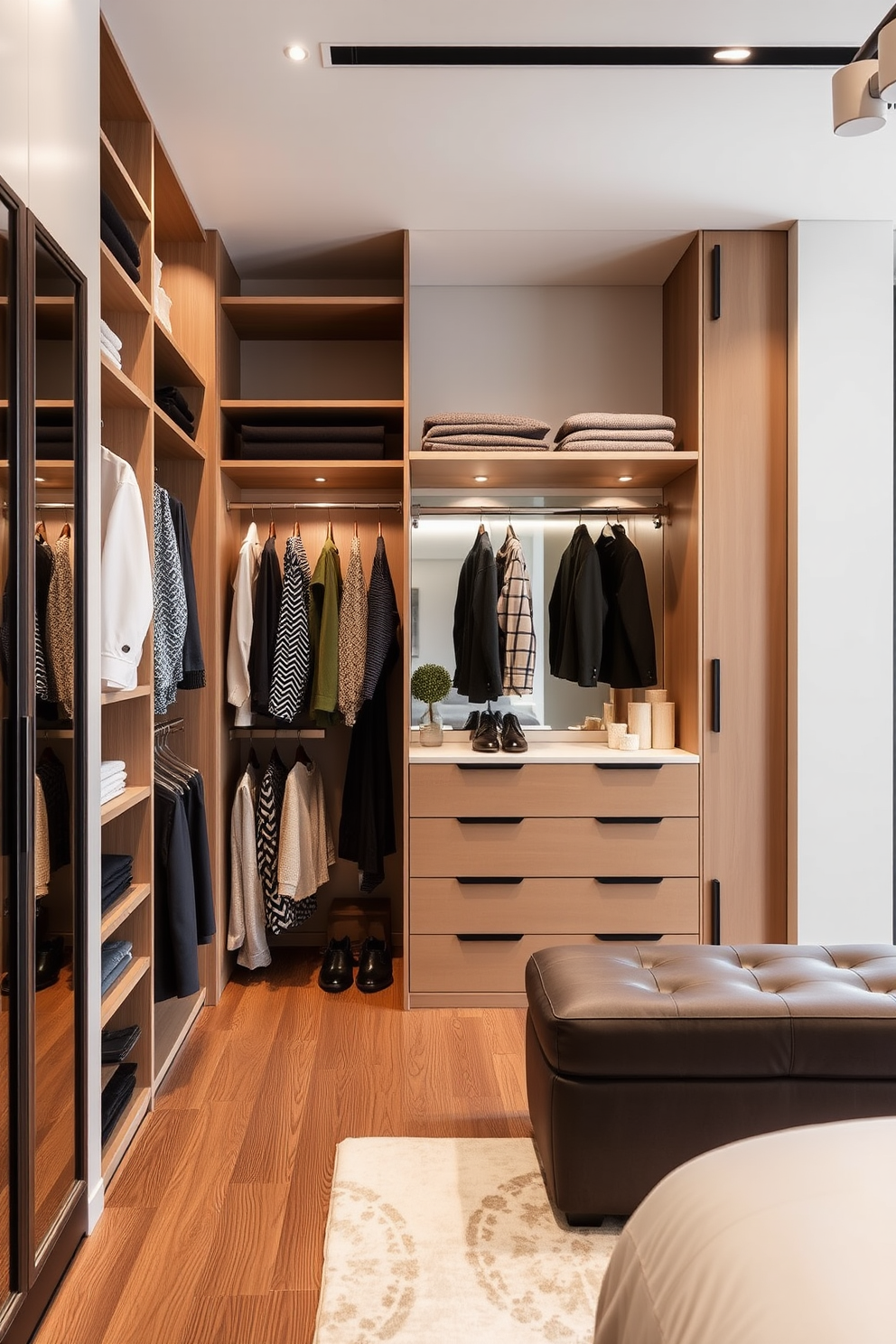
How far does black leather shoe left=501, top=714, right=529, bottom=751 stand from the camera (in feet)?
10.6

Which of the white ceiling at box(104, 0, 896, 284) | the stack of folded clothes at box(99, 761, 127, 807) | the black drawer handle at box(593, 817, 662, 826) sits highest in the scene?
the white ceiling at box(104, 0, 896, 284)

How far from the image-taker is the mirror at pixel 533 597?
3604mm

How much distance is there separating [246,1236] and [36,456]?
1.60 m

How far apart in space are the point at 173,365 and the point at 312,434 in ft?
1.87

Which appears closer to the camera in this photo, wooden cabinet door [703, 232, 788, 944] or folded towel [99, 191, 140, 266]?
folded towel [99, 191, 140, 266]

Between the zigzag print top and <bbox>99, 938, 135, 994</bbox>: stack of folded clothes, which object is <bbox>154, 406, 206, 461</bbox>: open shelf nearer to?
the zigzag print top

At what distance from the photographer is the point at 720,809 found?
3.12 metres

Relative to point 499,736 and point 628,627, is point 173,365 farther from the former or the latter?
point 628,627

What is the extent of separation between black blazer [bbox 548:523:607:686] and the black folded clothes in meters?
1.91

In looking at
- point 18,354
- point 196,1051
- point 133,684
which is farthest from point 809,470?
point 196,1051

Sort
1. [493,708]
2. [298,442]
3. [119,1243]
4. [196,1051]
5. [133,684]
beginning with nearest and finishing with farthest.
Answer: [119,1243], [133,684], [196,1051], [298,442], [493,708]

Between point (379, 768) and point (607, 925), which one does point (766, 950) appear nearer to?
point (607, 925)

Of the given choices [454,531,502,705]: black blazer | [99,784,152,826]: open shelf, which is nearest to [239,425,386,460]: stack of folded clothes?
[454,531,502,705]: black blazer

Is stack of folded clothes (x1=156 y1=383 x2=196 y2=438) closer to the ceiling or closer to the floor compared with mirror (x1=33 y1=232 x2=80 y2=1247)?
closer to the ceiling
